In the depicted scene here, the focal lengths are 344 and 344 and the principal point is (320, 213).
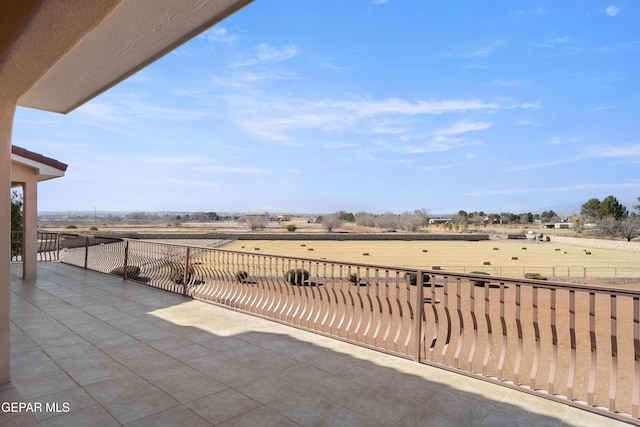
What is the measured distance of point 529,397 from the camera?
285 centimetres

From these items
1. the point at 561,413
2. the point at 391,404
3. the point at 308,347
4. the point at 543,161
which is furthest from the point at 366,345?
the point at 543,161

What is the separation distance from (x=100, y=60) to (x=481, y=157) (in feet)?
300

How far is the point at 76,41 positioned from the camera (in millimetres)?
2250

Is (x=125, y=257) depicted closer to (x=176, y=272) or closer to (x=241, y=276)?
(x=176, y=272)

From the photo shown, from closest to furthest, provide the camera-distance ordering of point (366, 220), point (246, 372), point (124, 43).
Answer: point (124, 43) → point (246, 372) → point (366, 220)

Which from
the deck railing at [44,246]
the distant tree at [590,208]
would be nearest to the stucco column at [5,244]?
the deck railing at [44,246]

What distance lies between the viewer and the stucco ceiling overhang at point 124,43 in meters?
2.33

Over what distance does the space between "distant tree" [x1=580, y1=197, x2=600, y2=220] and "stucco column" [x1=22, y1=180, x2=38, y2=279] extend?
3725 inches

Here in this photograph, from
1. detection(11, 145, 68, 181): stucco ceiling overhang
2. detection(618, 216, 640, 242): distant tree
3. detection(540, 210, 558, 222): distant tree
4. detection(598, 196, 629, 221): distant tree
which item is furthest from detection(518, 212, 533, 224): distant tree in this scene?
detection(11, 145, 68, 181): stucco ceiling overhang

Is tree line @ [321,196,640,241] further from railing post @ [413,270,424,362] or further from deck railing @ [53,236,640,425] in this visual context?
railing post @ [413,270,424,362]

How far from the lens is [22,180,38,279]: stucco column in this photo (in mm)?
8617

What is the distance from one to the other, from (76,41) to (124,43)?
67 cm

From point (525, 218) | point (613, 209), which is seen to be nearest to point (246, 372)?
point (613, 209)

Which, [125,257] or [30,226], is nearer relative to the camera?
[125,257]
